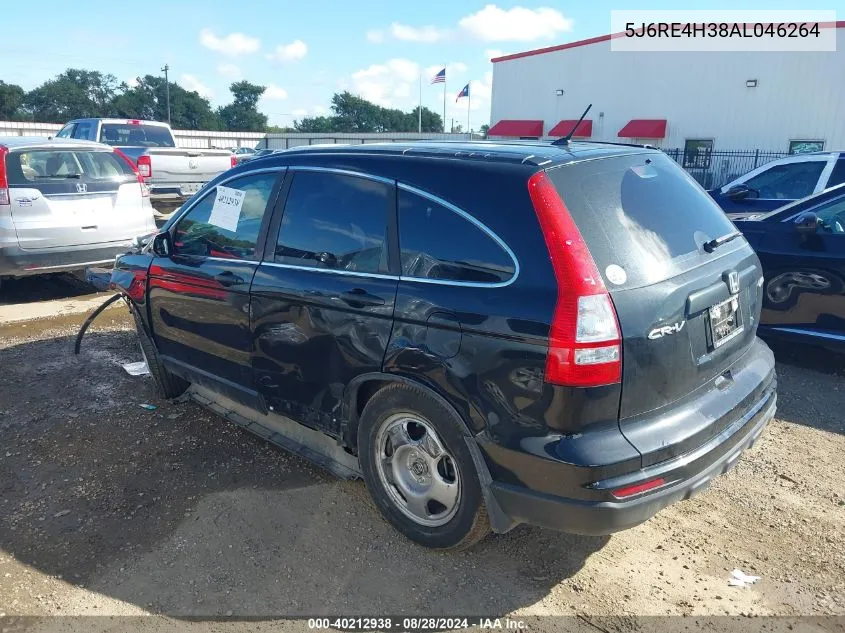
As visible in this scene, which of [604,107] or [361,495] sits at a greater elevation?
[604,107]

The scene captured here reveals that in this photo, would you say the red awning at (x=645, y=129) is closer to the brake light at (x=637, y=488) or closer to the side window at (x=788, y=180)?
the side window at (x=788, y=180)

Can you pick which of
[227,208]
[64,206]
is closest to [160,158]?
[64,206]

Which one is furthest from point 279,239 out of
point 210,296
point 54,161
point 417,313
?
point 54,161

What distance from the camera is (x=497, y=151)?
113 inches

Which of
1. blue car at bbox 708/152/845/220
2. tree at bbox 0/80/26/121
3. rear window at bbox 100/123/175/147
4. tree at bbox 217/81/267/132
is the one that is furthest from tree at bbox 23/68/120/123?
blue car at bbox 708/152/845/220

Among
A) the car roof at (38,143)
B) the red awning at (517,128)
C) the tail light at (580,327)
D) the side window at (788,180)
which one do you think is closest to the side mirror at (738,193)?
the side window at (788,180)

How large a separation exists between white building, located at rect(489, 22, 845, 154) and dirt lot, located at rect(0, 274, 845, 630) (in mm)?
25382

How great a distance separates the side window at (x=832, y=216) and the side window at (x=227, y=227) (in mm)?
4416

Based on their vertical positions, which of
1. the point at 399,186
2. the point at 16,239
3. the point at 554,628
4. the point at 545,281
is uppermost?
the point at 399,186

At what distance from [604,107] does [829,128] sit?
9.68 metres

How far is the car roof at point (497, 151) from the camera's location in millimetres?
2781

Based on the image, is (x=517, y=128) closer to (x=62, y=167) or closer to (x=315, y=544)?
(x=62, y=167)

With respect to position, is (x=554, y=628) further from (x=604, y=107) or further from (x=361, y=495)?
(x=604, y=107)

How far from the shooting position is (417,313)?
2.79 meters
